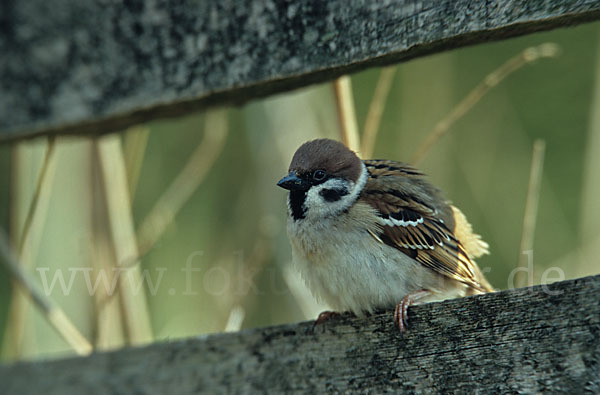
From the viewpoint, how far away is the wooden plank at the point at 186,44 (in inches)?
39.2

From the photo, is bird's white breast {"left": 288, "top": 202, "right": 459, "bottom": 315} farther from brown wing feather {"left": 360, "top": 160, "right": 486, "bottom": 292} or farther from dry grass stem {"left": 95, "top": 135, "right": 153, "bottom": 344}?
dry grass stem {"left": 95, "top": 135, "right": 153, "bottom": 344}

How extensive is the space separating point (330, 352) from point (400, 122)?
8.93ft

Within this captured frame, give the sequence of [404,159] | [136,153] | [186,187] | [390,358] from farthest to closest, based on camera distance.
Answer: [404,159] < [186,187] < [136,153] < [390,358]

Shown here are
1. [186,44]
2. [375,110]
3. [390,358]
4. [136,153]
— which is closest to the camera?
[186,44]

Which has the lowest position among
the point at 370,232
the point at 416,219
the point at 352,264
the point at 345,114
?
the point at 352,264

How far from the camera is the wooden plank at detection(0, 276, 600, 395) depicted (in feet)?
4.34

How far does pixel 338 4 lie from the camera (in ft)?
3.84

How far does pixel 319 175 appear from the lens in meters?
→ 2.58

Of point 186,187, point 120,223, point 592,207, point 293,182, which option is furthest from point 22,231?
point 592,207

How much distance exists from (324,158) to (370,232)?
331mm

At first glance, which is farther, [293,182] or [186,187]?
[186,187]

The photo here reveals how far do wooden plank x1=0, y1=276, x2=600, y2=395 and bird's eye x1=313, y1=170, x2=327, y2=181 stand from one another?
0.99 m

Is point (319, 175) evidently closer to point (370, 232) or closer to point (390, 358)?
point (370, 232)

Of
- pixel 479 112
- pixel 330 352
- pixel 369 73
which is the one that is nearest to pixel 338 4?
pixel 330 352
